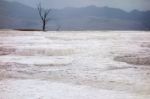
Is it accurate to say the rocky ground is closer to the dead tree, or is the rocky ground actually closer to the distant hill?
the distant hill

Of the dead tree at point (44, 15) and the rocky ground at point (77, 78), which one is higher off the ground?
the rocky ground at point (77, 78)

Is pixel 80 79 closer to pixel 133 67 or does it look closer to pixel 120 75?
pixel 120 75

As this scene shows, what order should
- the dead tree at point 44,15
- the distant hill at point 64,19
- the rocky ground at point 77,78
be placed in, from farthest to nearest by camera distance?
the dead tree at point 44,15, the distant hill at point 64,19, the rocky ground at point 77,78

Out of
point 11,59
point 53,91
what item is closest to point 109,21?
point 11,59

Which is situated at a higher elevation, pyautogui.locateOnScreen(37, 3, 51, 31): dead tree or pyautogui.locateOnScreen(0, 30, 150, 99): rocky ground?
pyautogui.locateOnScreen(0, 30, 150, 99): rocky ground

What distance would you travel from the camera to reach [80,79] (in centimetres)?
369

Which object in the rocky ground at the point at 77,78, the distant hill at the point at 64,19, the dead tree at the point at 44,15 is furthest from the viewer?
the dead tree at the point at 44,15

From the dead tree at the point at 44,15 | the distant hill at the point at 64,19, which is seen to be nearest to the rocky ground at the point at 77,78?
the distant hill at the point at 64,19

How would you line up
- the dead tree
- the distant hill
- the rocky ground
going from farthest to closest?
the dead tree → the distant hill → the rocky ground

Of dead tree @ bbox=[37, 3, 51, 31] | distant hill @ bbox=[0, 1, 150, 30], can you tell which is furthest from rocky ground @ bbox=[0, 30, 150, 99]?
dead tree @ bbox=[37, 3, 51, 31]

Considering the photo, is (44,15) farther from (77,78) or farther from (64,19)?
(77,78)

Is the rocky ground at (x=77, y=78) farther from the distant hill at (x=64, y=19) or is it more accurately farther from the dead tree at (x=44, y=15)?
the dead tree at (x=44, y=15)

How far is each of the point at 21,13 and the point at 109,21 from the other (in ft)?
19.0

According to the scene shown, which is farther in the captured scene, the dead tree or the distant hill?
the dead tree
